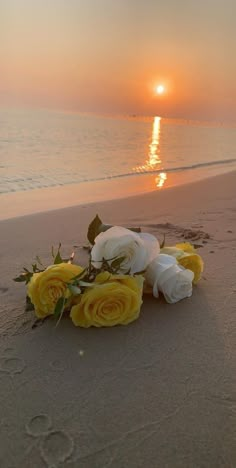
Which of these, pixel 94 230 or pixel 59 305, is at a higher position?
pixel 94 230

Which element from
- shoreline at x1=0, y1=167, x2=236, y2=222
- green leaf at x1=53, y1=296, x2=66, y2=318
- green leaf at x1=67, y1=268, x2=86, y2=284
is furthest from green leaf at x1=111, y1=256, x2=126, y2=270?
shoreline at x1=0, y1=167, x2=236, y2=222

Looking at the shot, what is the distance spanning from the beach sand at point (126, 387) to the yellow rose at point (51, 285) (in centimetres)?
15

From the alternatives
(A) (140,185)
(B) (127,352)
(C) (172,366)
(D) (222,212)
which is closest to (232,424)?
(C) (172,366)

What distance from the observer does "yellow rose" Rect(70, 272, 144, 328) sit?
5.69 ft

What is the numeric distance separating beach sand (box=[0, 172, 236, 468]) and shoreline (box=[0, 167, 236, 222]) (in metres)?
4.03

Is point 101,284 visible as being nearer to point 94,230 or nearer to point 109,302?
point 109,302

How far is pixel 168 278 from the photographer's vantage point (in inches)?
77.9

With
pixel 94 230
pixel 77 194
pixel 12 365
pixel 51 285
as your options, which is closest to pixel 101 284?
pixel 51 285

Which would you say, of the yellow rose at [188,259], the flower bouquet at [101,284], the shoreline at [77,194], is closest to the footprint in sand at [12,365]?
the flower bouquet at [101,284]

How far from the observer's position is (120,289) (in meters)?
1.75

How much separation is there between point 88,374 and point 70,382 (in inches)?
3.0

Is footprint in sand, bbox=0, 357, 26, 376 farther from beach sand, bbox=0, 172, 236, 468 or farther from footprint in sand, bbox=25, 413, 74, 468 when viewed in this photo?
footprint in sand, bbox=25, 413, 74, 468

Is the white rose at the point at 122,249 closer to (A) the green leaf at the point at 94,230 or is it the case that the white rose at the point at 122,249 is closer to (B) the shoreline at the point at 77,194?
(A) the green leaf at the point at 94,230

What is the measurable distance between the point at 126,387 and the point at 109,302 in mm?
373
